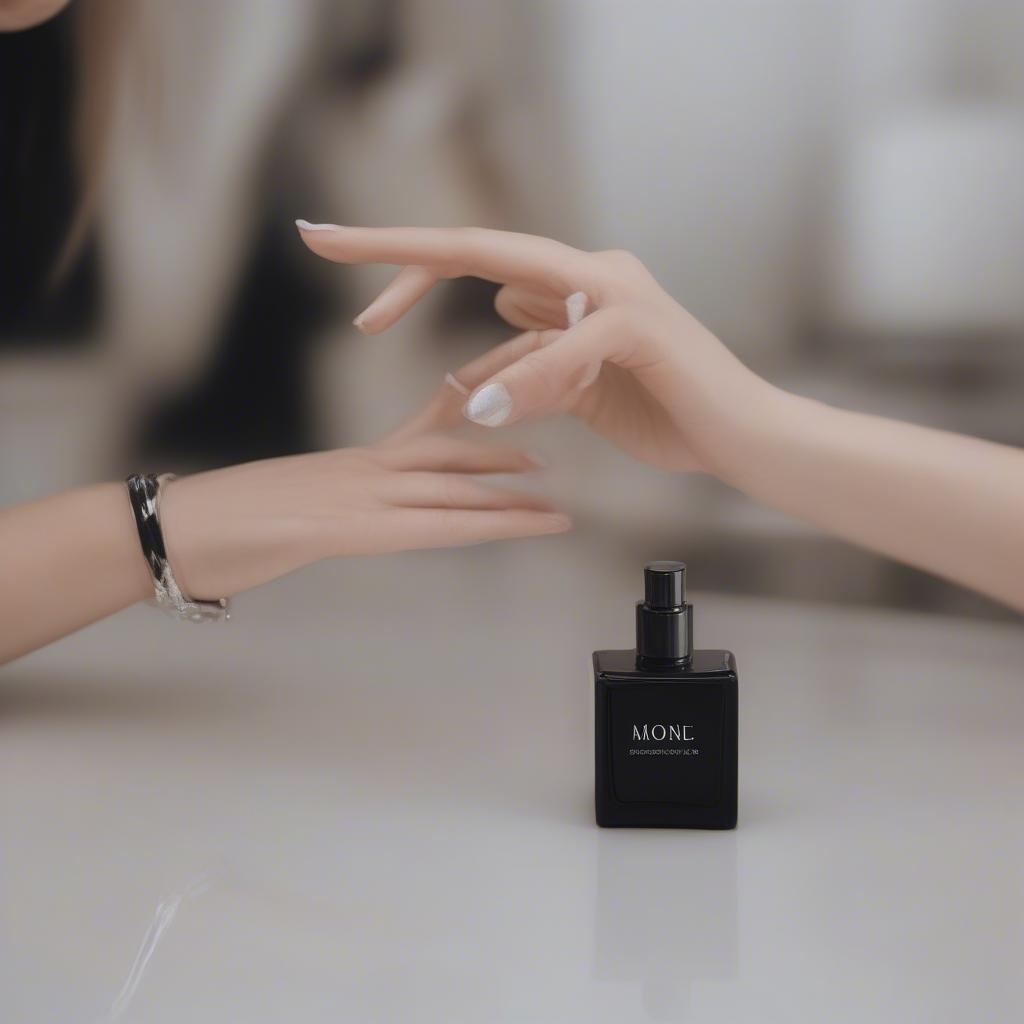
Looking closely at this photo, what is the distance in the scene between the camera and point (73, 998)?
697mm

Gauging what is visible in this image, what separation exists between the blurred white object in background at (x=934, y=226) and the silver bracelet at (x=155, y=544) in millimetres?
840

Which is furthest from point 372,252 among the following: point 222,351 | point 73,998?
point 222,351

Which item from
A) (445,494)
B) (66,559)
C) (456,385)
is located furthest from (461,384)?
(66,559)

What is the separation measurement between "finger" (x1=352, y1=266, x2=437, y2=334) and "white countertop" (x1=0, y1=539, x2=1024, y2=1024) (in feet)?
1.08

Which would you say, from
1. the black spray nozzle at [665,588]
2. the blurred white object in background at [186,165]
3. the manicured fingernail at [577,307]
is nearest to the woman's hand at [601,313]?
the manicured fingernail at [577,307]

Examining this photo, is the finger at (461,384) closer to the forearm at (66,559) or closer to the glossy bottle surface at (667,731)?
the forearm at (66,559)

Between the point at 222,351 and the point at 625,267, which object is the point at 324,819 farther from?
the point at 222,351

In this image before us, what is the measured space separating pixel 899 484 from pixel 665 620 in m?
0.28

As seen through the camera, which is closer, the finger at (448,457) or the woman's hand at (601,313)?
the woman's hand at (601,313)

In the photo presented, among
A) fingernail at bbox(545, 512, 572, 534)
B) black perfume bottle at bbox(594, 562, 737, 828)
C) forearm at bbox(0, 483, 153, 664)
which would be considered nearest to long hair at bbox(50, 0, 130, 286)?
forearm at bbox(0, 483, 153, 664)

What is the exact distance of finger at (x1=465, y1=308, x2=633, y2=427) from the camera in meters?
0.90

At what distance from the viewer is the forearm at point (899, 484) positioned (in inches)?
39.4

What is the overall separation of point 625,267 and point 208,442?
859mm

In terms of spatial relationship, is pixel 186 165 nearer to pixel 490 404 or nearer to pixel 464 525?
pixel 464 525
